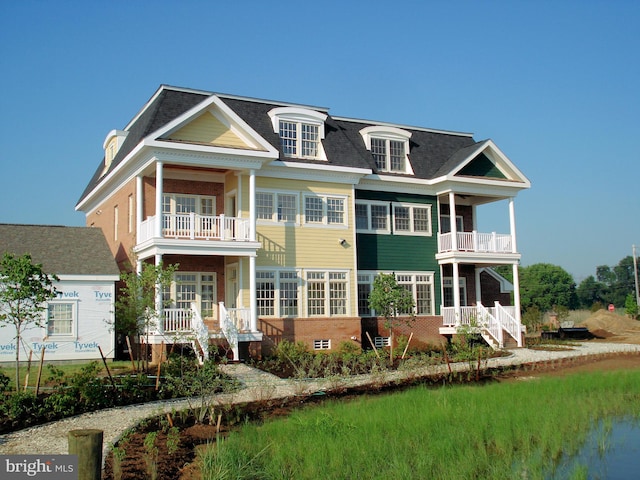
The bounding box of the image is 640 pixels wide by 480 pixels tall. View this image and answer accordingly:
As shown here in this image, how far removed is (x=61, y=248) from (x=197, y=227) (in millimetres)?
5323

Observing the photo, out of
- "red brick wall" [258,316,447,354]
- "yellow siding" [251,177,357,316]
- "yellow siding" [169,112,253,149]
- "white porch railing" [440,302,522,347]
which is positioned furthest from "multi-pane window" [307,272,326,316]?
"yellow siding" [169,112,253,149]

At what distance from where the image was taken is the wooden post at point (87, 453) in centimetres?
716

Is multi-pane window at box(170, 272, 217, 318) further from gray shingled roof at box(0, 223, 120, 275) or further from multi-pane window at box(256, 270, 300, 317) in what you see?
gray shingled roof at box(0, 223, 120, 275)

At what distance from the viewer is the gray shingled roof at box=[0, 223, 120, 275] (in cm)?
2386

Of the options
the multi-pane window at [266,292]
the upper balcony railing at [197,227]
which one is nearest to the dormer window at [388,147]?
the multi-pane window at [266,292]

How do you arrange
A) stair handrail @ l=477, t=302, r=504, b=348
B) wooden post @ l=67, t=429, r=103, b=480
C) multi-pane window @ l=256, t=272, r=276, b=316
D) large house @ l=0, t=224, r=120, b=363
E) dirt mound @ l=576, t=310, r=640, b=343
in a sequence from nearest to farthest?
wooden post @ l=67, t=429, r=103, b=480 → large house @ l=0, t=224, r=120, b=363 → multi-pane window @ l=256, t=272, r=276, b=316 → stair handrail @ l=477, t=302, r=504, b=348 → dirt mound @ l=576, t=310, r=640, b=343

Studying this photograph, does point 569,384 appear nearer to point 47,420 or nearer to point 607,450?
point 607,450

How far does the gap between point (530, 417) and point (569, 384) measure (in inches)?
173

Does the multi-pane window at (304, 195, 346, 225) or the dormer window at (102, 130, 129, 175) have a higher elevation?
the dormer window at (102, 130, 129, 175)

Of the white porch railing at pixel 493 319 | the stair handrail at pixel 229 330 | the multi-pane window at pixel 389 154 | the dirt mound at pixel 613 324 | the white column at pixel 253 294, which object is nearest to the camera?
the stair handrail at pixel 229 330

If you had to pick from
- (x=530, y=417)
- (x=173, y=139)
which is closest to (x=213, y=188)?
(x=173, y=139)

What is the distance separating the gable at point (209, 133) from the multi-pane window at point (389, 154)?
23.1 ft

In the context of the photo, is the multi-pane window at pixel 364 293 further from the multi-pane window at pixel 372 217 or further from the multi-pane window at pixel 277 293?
the multi-pane window at pixel 277 293

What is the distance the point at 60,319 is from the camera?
2333 centimetres
